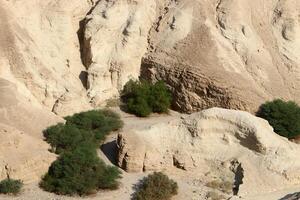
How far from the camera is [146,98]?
20.2m

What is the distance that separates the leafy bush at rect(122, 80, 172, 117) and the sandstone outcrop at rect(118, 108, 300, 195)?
13.7 ft

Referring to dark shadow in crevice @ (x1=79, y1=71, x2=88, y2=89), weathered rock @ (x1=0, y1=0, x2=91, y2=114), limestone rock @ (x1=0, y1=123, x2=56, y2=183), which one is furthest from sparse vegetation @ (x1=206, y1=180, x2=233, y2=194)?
dark shadow in crevice @ (x1=79, y1=71, x2=88, y2=89)

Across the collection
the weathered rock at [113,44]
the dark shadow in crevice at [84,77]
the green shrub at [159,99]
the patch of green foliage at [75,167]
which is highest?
the weathered rock at [113,44]

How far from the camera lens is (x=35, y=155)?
1440cm

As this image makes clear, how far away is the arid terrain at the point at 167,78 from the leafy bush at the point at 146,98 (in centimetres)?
33

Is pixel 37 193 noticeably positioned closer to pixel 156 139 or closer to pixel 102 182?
pixel 102 182

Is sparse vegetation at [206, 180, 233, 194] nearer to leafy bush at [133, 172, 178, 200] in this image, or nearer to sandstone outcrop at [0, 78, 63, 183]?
leafy bush at [133, 172, 178, 200]

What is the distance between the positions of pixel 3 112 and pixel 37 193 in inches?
118

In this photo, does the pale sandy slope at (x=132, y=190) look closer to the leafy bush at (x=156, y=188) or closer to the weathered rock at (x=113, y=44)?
the leafy bush at (x=156, y=188)

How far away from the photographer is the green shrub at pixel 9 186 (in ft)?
44.4

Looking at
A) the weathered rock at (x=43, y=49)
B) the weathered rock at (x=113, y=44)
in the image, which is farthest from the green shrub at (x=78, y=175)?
the weathered rock at (x=113, y=44)

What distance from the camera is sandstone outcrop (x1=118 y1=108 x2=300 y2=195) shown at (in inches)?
580

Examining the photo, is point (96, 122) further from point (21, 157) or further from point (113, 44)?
point (113, 44)

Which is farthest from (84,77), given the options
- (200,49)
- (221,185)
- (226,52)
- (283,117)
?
(221,185)
